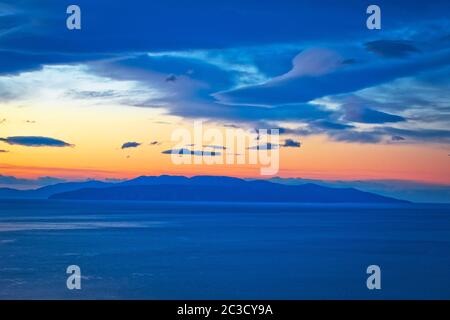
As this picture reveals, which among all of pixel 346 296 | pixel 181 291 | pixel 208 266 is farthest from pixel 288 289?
pixel 208 266

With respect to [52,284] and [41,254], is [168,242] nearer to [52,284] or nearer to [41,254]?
[41,254]

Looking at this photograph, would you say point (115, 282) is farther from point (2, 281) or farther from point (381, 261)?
point (381, 261)

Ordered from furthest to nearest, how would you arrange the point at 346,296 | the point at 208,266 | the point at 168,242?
the point at 168,242, the point at 208,266, the point at 346,296

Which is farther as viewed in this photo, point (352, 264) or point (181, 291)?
point (352, 264)

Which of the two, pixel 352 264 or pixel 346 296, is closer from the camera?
pixel 346 296
